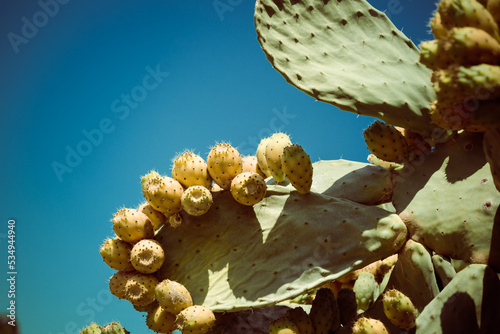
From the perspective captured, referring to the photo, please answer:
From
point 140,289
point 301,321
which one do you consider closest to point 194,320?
point 140,289

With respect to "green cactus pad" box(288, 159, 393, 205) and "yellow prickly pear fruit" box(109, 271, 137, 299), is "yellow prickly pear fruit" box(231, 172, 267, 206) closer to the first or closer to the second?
"green cactus pad" box(288, 159, 393, 205)

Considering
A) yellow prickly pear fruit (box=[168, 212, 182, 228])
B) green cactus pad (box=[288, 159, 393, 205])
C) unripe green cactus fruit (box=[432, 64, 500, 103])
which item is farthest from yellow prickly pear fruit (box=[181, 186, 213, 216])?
unripe green cactus fruit (box=[432, 64, 500, 103])

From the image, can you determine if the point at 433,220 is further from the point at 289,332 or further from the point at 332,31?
the point at 332,31

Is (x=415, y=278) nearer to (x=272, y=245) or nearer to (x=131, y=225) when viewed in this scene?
(x=272, y=245)

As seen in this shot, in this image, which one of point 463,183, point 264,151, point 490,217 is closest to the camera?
point 490,217

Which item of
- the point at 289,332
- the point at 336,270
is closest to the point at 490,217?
the point at 336,270

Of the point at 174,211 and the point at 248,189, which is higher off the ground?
the point at 174,211
